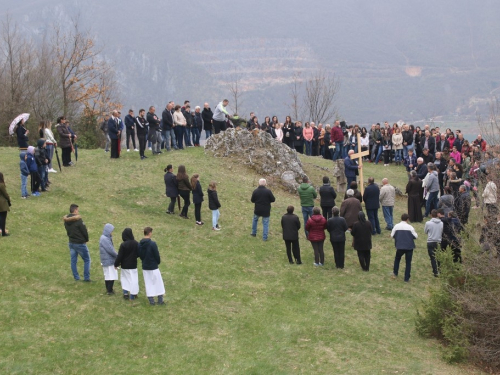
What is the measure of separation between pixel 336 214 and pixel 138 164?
1169 cm

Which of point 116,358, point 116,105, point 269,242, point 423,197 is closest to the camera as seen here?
point 116,358

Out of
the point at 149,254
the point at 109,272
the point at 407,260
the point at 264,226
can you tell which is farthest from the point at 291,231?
the point at 109,272

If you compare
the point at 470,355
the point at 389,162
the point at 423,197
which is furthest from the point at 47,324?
the point at 389,162

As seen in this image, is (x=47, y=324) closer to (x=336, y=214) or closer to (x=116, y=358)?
(x=116, y=358)

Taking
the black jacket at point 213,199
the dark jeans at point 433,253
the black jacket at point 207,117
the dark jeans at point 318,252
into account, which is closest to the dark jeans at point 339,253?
the dark jeans at point 318,252

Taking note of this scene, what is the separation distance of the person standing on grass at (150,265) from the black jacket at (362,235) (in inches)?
256

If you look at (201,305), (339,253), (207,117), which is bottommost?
(201,305)

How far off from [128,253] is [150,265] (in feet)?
1.96

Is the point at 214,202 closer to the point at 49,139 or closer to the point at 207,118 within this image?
the point at 49,139

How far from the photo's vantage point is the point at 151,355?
499 inches

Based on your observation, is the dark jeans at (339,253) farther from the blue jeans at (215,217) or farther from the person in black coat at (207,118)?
the person in black coat at (207,118)

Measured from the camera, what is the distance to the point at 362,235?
18234 millimetres

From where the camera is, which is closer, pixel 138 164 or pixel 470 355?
pixel 470 355

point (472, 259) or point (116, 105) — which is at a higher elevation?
point (116, 105)
